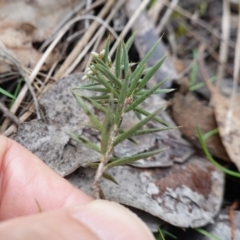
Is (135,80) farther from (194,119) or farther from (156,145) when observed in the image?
(194,119)

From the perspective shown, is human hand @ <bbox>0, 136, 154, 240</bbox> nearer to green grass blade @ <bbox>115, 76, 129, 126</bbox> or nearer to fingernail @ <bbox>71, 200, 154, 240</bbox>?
fingernail @ <bbox>71, 200, 154, 240</bbox>

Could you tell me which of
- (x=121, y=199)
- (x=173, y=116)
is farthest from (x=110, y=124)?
(x=173, y=116)

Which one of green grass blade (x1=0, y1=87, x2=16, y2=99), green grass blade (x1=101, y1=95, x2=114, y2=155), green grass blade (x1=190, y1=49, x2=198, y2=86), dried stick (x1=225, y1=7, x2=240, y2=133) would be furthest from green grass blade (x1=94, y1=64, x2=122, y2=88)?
green grass blade (x1=190, y1=49, x2=198, y2=86)

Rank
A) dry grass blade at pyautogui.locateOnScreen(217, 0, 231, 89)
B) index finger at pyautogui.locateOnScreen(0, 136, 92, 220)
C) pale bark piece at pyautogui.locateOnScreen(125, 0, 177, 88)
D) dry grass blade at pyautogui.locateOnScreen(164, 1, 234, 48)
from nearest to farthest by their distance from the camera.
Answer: index finger at pyautogui.locateOnScreen(0, 136, 92, 220) < pale bark piece at pyautogui.locateOnScreen(125, 0, 177, 88) < dry grass blade at pyautogui.locateOnScreen(217, 0, 231, 89) < dry grass blade at pyautogui.locateOnScreen(164, 1, 234, 48)

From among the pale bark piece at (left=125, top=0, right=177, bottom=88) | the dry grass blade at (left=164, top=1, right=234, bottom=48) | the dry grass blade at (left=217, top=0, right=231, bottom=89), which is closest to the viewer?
the pale bark piece at (left=125, top=0, right=177, bottom=88)

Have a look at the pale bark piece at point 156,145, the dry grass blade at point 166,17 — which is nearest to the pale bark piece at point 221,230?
the pale bark piece at point 156,145
